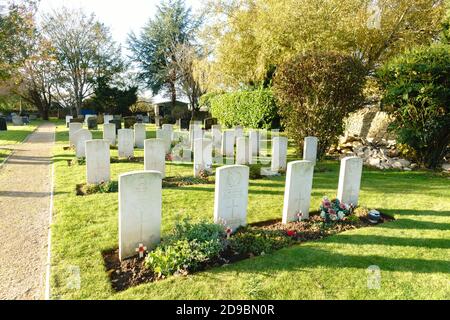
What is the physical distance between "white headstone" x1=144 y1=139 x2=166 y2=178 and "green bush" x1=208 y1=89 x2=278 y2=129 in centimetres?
1244

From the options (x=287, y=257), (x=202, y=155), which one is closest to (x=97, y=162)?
(x=202, y=155)

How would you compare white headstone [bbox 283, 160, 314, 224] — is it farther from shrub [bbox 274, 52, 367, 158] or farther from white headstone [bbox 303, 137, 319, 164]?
shrub [bbox 274, 52, 367, 158]

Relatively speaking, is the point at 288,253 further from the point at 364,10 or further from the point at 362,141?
the point at 364,10

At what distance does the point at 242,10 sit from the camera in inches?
824

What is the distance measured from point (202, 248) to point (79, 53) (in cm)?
3807

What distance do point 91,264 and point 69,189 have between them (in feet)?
13.5

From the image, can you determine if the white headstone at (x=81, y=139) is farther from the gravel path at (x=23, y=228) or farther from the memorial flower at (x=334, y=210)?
the memorial flower at (x=334, y=210)

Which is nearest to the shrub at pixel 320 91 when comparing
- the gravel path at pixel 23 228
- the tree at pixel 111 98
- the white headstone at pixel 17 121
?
the gravel path at pixel 23 228

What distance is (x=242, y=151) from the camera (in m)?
11.3

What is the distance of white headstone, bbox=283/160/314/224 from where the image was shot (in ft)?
19.1

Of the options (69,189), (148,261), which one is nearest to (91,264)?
(148,261)

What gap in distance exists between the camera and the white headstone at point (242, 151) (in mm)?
11164

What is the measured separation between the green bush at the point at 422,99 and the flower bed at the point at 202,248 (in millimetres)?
6788

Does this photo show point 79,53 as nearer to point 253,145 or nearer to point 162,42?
point 162,42
